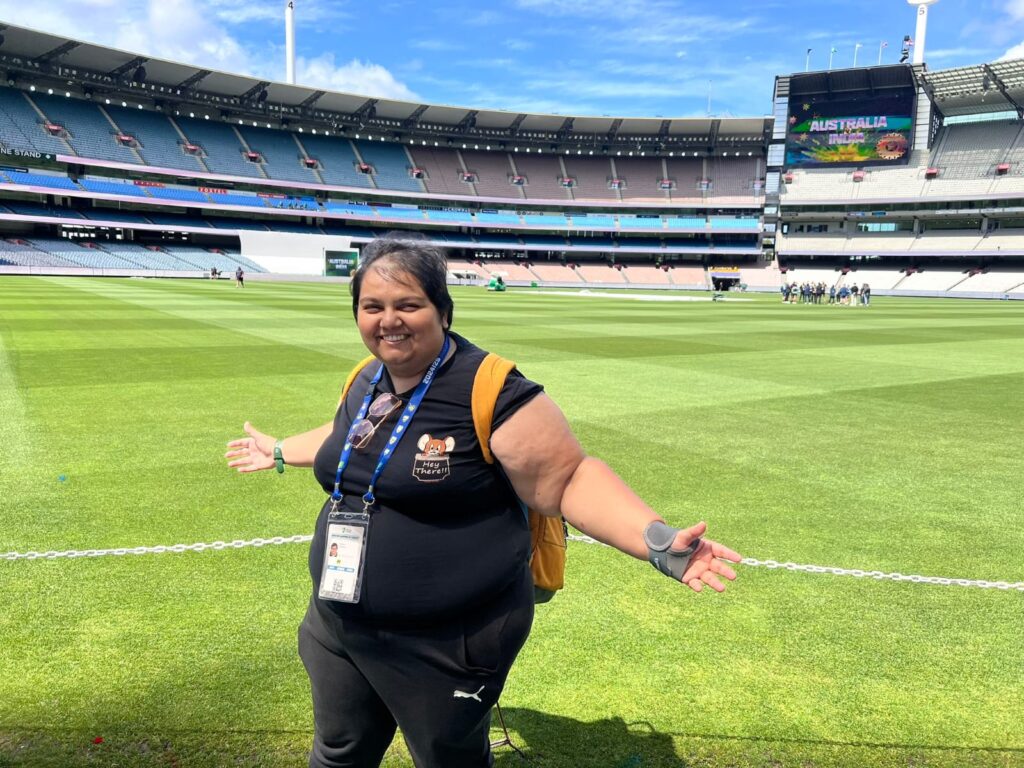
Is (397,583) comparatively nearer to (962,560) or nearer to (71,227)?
(962,560)

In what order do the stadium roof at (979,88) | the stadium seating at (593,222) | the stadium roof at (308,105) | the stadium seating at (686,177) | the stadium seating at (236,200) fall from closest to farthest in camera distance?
the stadium roof at (308,105) → the stadium roof at (979,88) → the stadium seating at (236,200) → the stadium seating at (593,222) → the stadium seating at (686,177)

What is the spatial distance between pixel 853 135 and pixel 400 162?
55199mm

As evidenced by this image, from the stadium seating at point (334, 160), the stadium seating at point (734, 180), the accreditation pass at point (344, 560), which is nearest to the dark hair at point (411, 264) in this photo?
the accreditation pass at point (344, 560)

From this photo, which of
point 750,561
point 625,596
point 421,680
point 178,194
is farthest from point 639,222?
point 421,680

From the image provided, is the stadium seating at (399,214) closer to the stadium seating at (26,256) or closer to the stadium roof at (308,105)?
the stadium roof at (308,105)

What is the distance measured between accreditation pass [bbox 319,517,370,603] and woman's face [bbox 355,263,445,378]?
0.52m

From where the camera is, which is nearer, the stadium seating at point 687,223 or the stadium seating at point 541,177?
the stadium seating at point 687,223

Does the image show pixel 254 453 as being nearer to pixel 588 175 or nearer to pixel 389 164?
pixel 389 164

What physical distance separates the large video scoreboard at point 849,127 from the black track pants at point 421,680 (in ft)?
298

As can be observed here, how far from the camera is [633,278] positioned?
79.8 metres

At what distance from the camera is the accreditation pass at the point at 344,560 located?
2.00 meters

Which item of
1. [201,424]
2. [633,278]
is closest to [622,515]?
[201,424]


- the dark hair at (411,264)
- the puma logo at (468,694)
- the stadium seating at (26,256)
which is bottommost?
the puma logo at (468,694)

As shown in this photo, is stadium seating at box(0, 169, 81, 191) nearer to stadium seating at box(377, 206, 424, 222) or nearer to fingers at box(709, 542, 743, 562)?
stadium seating at box(377, 206, 424, 222)
